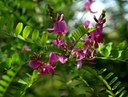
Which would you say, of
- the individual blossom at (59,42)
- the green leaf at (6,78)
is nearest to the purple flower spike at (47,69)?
the individual blossom at (59,42)

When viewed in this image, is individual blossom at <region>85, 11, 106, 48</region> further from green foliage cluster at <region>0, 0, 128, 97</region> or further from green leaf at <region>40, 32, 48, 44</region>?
green leaf at <region>40, 32, 48, 44</region>

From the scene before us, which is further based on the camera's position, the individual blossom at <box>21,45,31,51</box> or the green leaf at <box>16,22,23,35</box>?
the individual blossom at <box>21,45,31,51</box>

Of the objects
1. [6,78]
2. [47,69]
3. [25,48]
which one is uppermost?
[25,48]

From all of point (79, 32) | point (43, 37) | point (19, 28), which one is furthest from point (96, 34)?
point (19, 28)

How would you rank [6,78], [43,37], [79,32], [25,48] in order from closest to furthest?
1. [79,32]
2. [43,37]
3. [6,78]
4. [25,48]

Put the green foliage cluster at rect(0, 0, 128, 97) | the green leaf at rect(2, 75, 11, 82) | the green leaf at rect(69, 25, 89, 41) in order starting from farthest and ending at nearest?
the green leaf at rect(2, 75, 11, 82) < the green foliage cluster at rect(0, 0, 128, 97) < the green leaf at rect(69, 25, 89, 41)

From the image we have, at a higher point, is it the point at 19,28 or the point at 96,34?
the point at 19,28

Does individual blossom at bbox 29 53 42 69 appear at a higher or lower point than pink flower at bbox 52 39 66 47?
lower

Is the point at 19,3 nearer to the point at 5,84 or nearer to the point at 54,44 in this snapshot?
the point at 5,84

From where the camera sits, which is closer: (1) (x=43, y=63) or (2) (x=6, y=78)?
(1) (x=43, y=63)

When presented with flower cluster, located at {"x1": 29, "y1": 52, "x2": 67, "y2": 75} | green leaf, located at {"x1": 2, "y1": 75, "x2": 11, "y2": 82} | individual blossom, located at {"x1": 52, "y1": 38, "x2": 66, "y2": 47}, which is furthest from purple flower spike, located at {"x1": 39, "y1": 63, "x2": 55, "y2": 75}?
green leaf, located at {"x1": 2, "y1": 75, "x2": 11, "y2": 82}

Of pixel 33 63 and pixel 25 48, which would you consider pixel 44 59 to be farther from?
pixel 25 48

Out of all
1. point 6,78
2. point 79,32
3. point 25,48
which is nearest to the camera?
point 79,32
